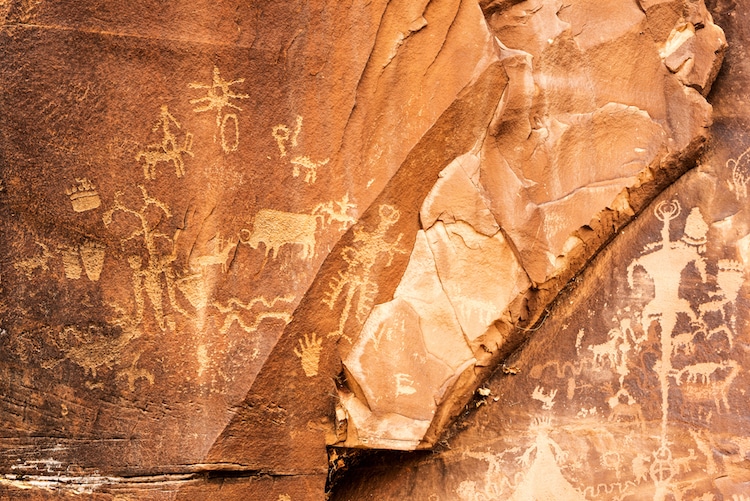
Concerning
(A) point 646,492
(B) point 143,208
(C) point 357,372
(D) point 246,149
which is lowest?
(A) point 646,492

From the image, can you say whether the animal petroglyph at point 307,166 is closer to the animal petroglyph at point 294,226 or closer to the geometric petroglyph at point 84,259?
the animal petroglyph at point 294,226

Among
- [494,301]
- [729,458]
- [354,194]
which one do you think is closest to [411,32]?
[354,194]

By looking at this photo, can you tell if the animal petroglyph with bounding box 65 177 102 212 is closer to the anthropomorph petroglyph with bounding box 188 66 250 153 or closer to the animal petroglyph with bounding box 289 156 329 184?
the anthropomorph petroglyph with bounding box 188 66 250 153

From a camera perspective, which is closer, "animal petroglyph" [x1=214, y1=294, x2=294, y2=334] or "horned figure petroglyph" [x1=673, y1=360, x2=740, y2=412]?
"animal petroglyph" [x1=214, y1=294, x2=294, y2=334]

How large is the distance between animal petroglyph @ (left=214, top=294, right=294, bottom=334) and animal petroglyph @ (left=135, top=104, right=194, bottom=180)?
56 cm

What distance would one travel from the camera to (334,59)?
3.26 meters

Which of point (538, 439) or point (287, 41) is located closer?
point (287, 41)

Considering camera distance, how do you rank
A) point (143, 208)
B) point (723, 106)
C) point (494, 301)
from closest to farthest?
Answer: 1. point (143, 208)
2. point (494, 301)
3. point (723, 106)

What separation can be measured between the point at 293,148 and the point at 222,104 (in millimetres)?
325

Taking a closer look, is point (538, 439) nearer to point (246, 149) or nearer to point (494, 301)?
point (494, 301)

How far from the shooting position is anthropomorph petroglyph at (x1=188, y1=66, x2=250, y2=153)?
318cm

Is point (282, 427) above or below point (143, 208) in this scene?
below

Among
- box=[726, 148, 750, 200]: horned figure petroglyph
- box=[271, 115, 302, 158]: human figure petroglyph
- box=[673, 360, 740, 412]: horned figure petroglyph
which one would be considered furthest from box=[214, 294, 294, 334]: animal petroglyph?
box=[726, 148, 750, 200]: horned figure petroglyph

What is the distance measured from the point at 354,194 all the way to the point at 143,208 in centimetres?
84
